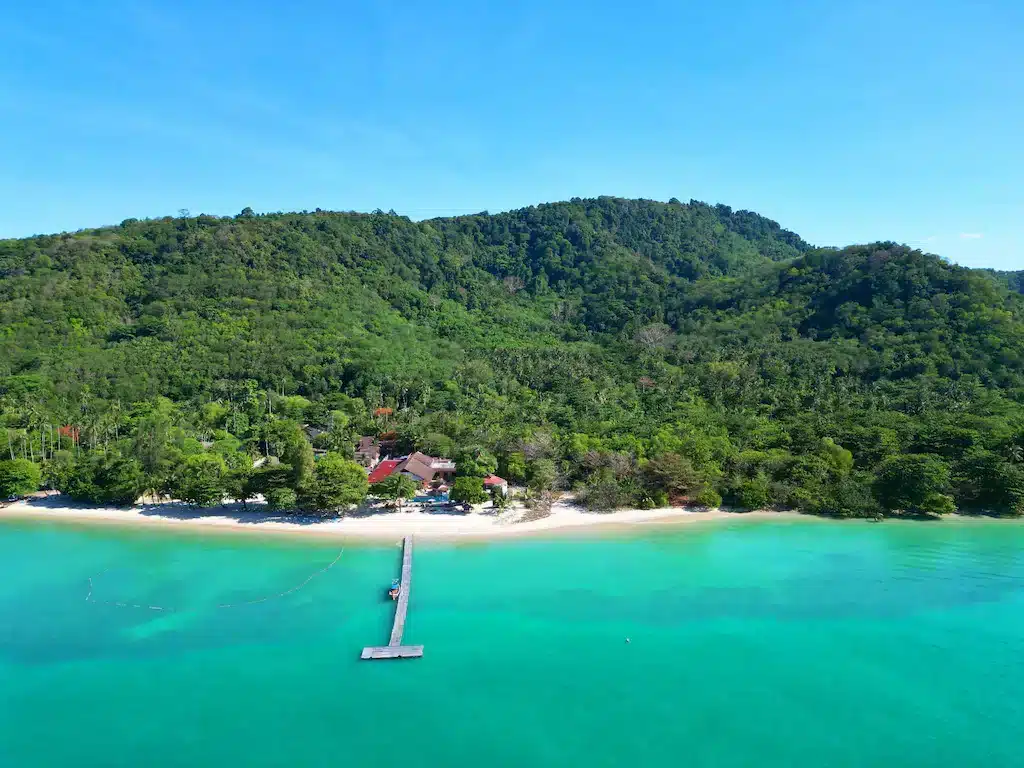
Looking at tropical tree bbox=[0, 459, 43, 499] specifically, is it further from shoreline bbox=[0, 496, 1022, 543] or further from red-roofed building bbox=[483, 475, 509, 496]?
red-roofed building bbox=[483, 475, 509, 496]

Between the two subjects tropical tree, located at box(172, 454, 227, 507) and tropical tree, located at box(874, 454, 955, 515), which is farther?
tropical tree, located at box(874, 454, 955, 515)

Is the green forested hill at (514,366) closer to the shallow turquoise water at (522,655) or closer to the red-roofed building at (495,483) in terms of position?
the red-roofed building at (495,483)

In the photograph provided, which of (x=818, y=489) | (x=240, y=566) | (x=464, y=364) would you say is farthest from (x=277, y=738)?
(x=464, y=364)

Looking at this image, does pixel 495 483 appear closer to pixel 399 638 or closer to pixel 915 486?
pixel 399 638

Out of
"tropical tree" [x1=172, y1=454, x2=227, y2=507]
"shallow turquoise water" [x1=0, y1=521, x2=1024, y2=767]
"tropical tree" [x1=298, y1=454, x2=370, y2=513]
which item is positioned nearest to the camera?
"shallow turquoise water" [x1=0, y1=521, x2=1024, y2=767]

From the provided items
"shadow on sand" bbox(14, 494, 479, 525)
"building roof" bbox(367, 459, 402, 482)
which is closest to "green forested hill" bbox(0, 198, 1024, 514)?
"shadow on sand" bbox(14, 494, 479, 525)

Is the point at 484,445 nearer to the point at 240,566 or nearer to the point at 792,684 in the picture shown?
the point at 240,566

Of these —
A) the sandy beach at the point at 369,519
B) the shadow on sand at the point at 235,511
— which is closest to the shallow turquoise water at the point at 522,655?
the sandy beach at the point at 369,519
